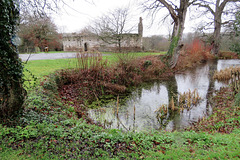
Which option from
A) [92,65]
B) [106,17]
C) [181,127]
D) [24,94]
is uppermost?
[106,17]

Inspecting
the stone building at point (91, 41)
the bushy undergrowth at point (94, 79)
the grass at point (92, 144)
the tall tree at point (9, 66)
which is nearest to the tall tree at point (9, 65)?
the tall tree at point (9, 66)

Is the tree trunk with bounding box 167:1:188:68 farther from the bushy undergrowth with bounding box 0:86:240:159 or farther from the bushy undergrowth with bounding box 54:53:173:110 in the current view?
the bushy undergrowth with bounding box 0:86:240:159

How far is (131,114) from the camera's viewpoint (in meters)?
6.67

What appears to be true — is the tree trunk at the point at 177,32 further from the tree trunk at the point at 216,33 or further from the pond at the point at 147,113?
the tree trunk at the point at 216,33

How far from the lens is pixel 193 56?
853 inches

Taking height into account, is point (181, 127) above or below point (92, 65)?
below

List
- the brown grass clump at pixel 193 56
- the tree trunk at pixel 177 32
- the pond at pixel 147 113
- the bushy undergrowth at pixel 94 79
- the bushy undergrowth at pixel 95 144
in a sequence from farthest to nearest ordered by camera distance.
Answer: the brown grass clump at pixel 193 56
the tree trunk at pixel 177 32
the bushy undergrowth at pixel 94 79
the pond at pixel 147 113
the bushy undergrowth at pixel 95 144

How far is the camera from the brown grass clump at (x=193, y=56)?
18.7 m

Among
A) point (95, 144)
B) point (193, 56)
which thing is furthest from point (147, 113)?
point (193, 56)

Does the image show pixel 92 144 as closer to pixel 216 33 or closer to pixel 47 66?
pixel 47 66

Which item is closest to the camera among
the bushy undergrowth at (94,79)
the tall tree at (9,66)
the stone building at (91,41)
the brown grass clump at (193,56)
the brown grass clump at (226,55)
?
the tall tree at (9,66)

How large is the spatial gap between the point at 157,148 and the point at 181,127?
2.65 m

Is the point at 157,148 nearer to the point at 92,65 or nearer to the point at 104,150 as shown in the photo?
the point at 104,150

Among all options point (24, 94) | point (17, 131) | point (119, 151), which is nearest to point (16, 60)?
point (24, 94)
